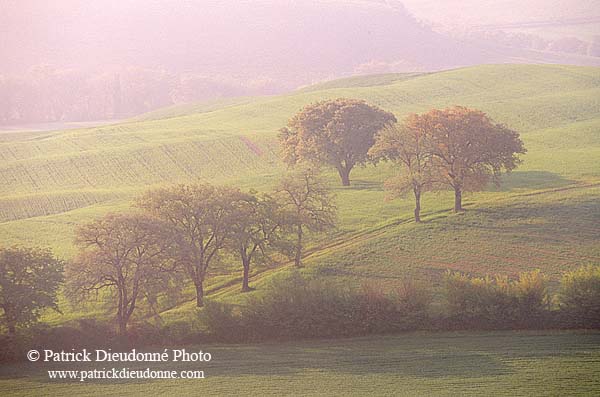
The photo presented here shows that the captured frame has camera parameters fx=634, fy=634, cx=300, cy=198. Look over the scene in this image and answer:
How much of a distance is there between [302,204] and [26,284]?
1682 centimetres

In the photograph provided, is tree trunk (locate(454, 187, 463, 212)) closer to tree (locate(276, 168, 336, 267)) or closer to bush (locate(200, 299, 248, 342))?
tree (locate(276, 168, 336, 267))

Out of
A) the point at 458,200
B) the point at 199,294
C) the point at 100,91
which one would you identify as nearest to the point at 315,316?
the point at 199,294

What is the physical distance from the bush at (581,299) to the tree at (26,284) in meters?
24.8

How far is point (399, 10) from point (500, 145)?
98.9 meters

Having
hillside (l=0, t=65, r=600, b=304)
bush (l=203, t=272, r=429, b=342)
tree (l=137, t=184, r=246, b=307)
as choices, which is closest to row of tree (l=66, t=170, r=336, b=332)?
tree (l=137, t=184, r=246, b=307)

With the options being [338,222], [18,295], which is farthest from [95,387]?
[338,222]

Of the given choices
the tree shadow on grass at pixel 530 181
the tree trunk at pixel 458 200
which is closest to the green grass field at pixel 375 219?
the tree shadow on grass at pixel 530 181

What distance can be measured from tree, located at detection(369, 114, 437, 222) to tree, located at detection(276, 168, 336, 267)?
660 centimetres

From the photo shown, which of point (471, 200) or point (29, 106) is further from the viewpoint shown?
point (29, 106)

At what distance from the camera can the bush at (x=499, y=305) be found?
30406 millimetres

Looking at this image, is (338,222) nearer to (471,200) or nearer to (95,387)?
(471,200)

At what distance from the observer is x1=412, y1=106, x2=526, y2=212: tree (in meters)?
45.3

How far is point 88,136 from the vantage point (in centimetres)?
7062

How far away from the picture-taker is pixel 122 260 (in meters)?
31.9
